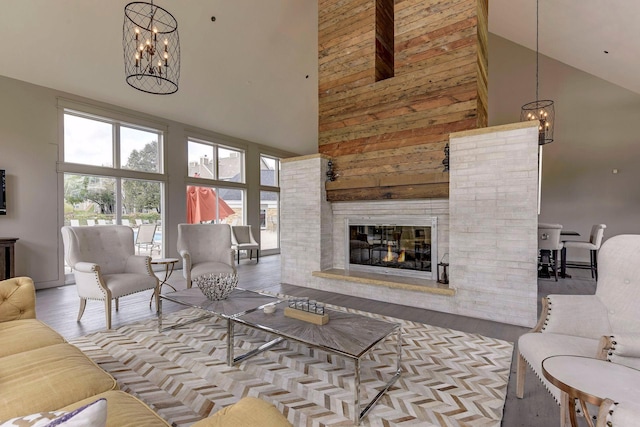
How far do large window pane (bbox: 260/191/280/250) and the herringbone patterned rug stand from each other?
5.66 meters

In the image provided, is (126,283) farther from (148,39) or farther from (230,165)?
(230,165)

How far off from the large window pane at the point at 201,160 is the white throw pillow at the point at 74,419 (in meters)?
6.72

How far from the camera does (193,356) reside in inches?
97.7

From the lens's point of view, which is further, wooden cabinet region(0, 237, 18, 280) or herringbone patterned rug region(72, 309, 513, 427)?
wooden cabinet region(0, 237, 18, 280)

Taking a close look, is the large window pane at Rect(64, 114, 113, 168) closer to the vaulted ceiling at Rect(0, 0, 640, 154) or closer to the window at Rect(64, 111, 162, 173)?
the window at Rect(64, 111, 162, 173)

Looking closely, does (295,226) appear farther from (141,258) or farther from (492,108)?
(492,108)

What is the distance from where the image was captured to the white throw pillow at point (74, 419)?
61 centimetres

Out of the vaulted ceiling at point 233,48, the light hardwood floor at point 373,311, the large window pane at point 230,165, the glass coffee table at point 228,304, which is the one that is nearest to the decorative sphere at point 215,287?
the glass coffee table at point 228,304

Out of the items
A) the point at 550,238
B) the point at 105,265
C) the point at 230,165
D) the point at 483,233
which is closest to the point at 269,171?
the point at 230,165

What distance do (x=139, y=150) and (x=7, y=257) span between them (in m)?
2.67

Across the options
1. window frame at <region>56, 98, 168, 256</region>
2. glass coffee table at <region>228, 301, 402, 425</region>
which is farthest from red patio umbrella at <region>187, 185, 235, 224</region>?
glass coffee table at <region>228, 301, 402, 425</region>

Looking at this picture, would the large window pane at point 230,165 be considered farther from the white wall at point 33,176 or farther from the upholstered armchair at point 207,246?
the upholstered armchair at point 207,246

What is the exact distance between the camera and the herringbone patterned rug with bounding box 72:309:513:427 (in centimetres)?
179

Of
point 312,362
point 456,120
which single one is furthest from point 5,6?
point 456,120
